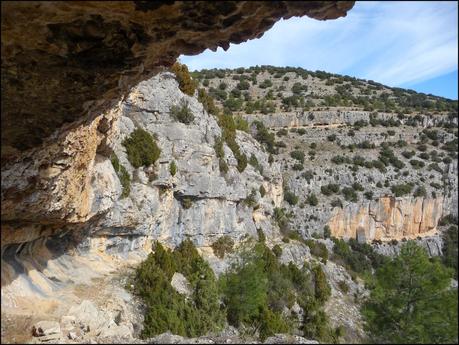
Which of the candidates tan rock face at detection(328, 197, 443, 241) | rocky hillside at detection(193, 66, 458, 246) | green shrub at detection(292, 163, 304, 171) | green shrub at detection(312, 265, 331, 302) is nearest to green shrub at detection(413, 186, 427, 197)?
rocky hillside at detection(193, 66, 458, 246)

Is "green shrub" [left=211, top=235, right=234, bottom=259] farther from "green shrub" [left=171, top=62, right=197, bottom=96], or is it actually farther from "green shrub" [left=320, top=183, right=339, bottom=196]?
"green shrub" [left=320, top=183, right=339, bottom=196]

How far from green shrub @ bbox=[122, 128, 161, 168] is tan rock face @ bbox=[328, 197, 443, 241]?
27.2 m

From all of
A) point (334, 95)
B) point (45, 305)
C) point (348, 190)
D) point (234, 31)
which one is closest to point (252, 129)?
point (348, 190)

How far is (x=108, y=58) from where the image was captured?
19.3ft

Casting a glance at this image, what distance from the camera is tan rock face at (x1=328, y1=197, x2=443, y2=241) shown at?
136 feet

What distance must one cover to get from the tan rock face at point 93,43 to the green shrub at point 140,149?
10968 mm

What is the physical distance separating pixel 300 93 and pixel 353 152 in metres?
16.3

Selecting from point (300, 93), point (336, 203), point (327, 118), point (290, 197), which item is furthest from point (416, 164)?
point (300, 93)

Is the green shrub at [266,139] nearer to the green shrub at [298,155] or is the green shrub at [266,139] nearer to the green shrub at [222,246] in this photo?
the green shrub at [298,155]

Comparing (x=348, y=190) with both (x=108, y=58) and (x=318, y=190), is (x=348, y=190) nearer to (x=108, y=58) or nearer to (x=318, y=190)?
(x=318, y=190)

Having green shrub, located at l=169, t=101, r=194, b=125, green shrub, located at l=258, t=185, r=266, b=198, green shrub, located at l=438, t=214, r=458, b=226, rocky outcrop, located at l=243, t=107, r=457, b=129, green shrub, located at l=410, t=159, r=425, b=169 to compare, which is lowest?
green shrub, located at l=438, t=214, r=458, b=226

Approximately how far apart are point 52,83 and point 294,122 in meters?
47.8

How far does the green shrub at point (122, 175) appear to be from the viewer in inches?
658

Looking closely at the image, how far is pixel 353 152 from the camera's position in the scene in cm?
4791
